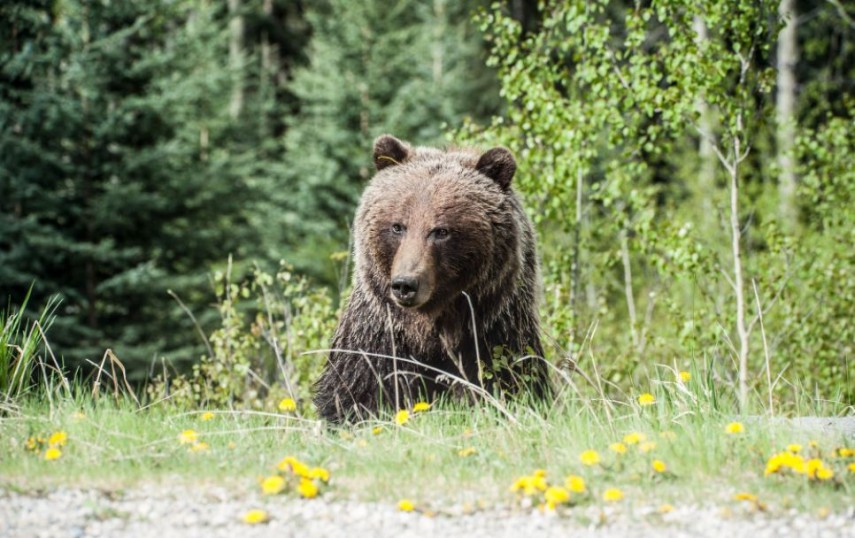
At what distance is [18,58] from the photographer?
12.3 meters

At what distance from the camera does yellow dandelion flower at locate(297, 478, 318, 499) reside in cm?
323

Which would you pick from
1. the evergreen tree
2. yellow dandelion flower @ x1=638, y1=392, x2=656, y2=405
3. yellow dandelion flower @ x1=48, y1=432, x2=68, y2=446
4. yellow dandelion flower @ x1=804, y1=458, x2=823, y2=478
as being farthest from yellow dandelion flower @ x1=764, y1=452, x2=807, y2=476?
the evergreen tree

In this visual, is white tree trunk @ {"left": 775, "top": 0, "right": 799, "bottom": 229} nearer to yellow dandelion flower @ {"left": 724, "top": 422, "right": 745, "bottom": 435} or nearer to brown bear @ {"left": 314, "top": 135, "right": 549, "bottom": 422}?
brown bear @ {"left": 314, "top": 135, "right": 549, "bottom": 422}

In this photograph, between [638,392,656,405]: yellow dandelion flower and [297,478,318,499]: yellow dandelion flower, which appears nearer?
[297,478,318,499]: yellow dandelion flower

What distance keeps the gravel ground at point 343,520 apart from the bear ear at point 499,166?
2584 millimetres

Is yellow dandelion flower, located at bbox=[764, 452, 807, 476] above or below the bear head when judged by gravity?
below

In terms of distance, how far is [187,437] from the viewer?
3807 mm

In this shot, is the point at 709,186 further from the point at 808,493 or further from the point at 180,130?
the point at 808,493

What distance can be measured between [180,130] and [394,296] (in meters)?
10.9

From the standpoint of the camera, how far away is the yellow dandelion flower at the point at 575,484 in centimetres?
314

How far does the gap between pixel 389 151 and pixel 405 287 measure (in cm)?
120

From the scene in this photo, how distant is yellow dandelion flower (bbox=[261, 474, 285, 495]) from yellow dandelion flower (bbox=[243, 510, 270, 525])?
0.50 feet

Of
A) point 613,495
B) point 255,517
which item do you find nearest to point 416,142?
point 613,495

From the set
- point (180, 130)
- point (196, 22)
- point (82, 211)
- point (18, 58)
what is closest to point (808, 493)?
point (82, 211)
